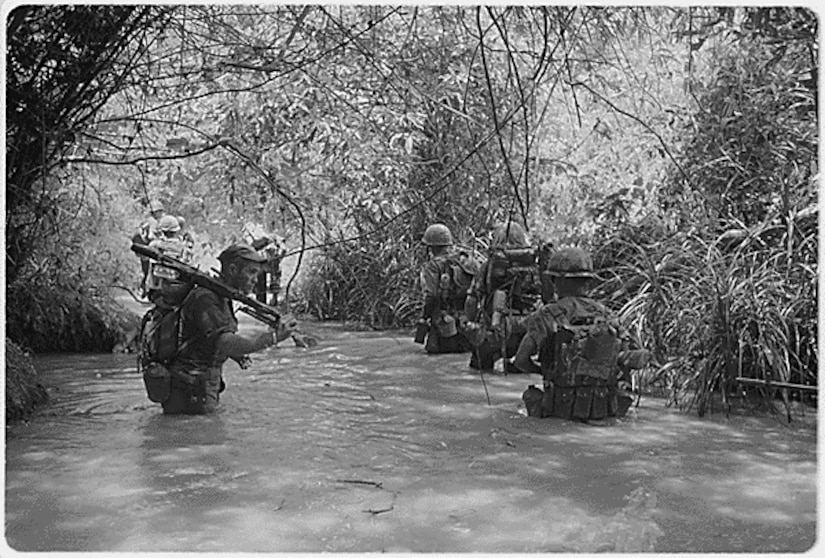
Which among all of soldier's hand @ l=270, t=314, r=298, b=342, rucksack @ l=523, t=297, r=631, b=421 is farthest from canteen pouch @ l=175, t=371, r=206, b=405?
rucksack @ l=523, t=297, r=631, b=421

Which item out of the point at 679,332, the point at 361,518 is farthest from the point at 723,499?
the point at 679,332

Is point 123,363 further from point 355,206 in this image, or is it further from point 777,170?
point 777,170

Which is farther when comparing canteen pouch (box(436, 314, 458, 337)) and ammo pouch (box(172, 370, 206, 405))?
canteen pouch (box(436, 314, 458, 337))

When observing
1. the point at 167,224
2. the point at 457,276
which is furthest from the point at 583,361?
the point at 167,224

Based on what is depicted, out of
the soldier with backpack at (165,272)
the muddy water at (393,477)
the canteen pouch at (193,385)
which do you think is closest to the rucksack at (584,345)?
the muddy water at (393,477)

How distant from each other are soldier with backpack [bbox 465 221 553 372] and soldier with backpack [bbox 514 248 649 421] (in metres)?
1.22

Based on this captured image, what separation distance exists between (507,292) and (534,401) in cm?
154

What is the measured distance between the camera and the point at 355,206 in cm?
878

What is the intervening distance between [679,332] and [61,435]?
3.20 meters

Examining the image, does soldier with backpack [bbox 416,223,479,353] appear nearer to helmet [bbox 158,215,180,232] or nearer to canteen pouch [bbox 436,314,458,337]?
canteen pouch [bbox 436,314,458,337]

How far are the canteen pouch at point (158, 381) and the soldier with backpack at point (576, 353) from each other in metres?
1.66

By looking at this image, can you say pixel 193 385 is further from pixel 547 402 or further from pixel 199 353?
pixel 547 402

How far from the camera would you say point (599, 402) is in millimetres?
4562

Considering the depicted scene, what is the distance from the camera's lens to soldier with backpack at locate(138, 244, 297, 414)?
446cm
